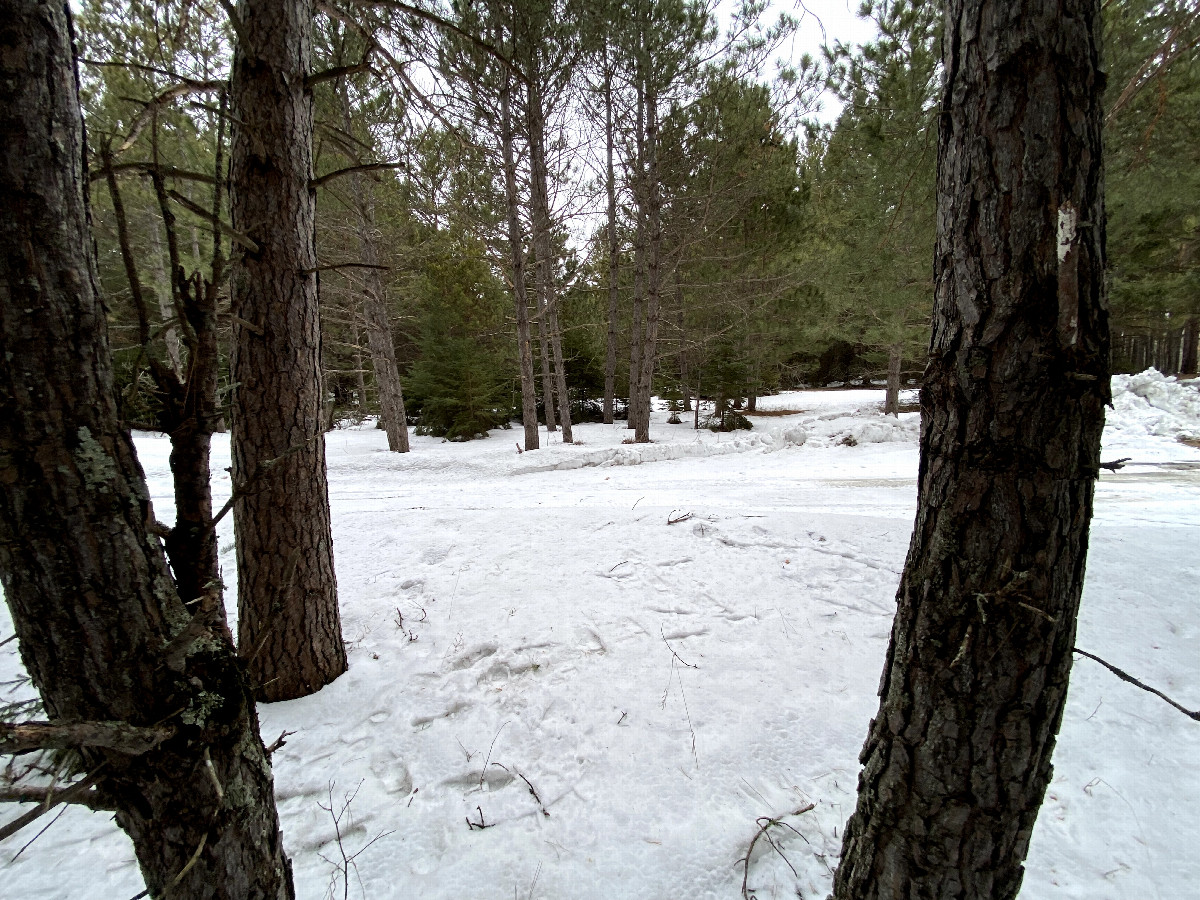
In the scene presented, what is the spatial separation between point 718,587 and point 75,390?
362cm

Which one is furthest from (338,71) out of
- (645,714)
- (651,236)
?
(651,236)

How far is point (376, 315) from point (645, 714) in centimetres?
1072

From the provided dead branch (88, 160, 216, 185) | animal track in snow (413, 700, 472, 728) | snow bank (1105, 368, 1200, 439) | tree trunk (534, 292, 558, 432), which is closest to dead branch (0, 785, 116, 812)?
dead branch (88, 160, 216, 185)

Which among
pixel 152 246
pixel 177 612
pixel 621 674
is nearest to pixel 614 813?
pixel 621 674

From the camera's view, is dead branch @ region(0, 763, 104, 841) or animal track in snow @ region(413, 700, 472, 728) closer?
dead branch @ region(0, 763, 104, 841)

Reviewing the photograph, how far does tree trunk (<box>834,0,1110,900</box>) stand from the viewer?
116 centimetres

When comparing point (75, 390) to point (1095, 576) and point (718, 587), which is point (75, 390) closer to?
point (718, 587)

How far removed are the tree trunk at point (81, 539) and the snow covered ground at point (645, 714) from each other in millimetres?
1096

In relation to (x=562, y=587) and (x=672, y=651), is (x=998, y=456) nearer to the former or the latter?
(x=672, y=651)

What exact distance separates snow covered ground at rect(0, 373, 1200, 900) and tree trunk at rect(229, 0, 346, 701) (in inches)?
20.0

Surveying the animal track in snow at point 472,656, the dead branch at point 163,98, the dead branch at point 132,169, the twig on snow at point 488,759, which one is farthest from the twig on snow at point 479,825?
the dead branch at point 163,98

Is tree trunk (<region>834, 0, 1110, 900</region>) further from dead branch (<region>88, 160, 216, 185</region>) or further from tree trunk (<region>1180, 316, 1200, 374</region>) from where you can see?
tree trunk (<region>1180, 316, 1200, 374</region>)

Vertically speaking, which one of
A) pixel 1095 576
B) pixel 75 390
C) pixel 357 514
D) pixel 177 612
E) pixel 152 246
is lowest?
pixel 1095 576

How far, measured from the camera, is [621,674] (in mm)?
2957
